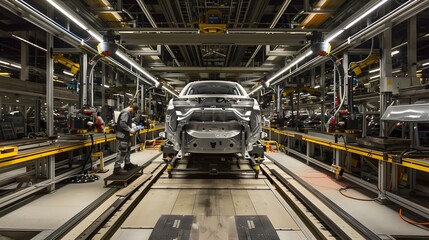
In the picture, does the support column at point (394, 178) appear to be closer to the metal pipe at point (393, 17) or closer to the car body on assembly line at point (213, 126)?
the car body on assembly line at point (213, 126)

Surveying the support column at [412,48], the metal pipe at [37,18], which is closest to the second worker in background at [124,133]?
the metal pipe at [37,18]

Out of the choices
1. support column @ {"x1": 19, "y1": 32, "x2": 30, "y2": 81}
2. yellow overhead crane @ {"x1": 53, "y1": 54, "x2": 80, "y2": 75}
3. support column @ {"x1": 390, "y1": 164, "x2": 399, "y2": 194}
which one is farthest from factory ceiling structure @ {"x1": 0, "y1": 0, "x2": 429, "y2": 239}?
support column @ {"x1": 19, "y1": 32, "x2": 30, "y2": 81}

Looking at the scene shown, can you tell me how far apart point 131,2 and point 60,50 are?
7.22 ft

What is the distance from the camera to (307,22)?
5.12 m

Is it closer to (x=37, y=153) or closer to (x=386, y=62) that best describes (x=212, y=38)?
(x=386, y=62)

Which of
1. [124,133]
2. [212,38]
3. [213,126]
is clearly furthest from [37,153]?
[212,38]

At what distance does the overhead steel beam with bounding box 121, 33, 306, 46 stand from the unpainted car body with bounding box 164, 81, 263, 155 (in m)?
1.34

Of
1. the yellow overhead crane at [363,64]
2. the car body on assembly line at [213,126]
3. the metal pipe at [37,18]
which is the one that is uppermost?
the metal pipe at [37,18]

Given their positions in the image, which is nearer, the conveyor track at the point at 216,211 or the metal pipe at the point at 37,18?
the conveyor track at the point at 216,211

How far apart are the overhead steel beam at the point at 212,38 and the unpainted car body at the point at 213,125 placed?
134 centimetres

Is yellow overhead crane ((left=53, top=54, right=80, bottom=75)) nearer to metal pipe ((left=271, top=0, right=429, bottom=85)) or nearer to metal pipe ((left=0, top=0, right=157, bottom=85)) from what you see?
metal pipe ((left=0, top=0, right=157, bottom=85))

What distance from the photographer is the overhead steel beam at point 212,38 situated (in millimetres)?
4676

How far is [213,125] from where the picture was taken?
390cm

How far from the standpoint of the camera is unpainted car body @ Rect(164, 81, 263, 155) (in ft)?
12.3
